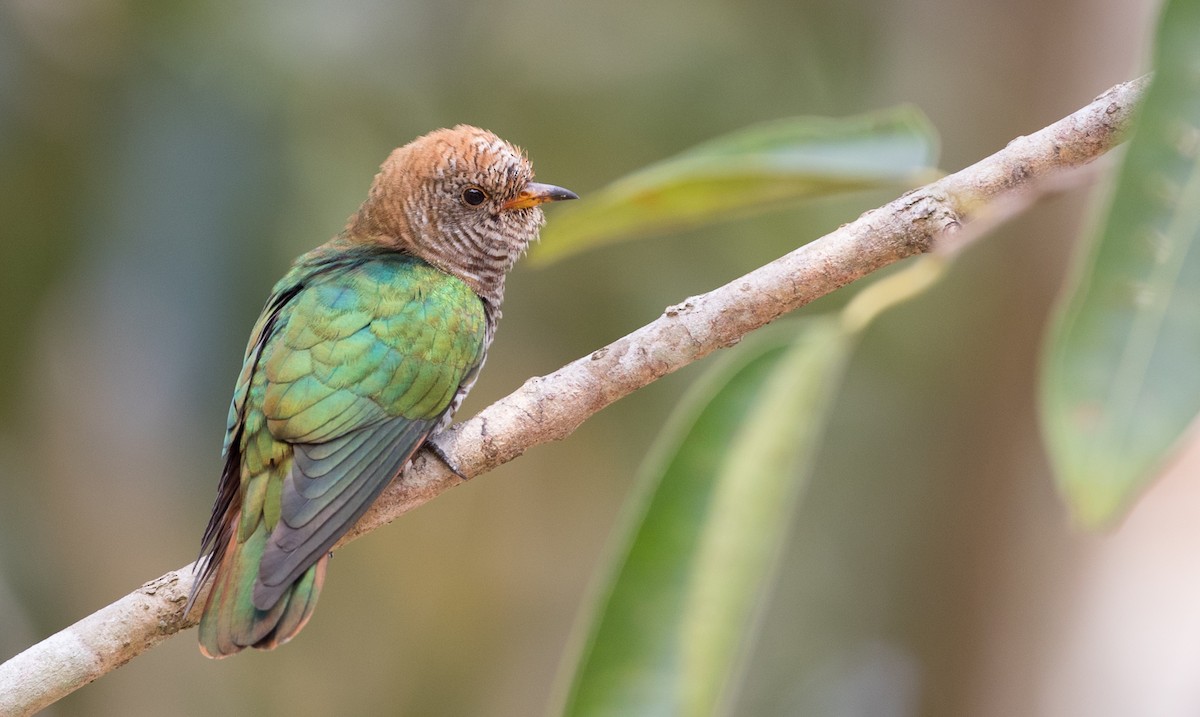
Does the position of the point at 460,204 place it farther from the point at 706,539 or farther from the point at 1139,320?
the point at 1139,320

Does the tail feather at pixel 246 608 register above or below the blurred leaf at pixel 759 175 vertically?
below

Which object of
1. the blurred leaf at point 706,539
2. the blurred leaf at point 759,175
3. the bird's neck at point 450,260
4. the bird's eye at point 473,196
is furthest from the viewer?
the bird's eye at point 473,196

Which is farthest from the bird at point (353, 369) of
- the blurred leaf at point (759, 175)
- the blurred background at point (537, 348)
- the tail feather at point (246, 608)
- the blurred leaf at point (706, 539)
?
the blurred leaf at point (706, 539)

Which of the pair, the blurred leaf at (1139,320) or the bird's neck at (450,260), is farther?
the bird's neck at (450,260)

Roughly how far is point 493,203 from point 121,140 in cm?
171

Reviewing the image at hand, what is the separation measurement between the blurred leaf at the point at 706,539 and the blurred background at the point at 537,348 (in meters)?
3.17

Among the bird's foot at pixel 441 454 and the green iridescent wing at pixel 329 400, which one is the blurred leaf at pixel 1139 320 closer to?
the bird's foot at pixel 441 454

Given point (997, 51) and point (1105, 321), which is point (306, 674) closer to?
point (997, 51)

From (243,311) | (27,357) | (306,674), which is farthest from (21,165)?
(306,674)

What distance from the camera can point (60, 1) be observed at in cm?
498

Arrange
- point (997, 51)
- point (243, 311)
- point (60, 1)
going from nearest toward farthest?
1. point (243, 311)
2. point (60, 1)
3. point (997, 51)

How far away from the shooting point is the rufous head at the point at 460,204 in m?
3.91

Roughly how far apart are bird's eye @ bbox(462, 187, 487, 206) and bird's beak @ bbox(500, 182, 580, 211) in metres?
0.08

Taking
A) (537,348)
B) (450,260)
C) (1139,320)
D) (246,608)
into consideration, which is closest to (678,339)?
(246,608)
